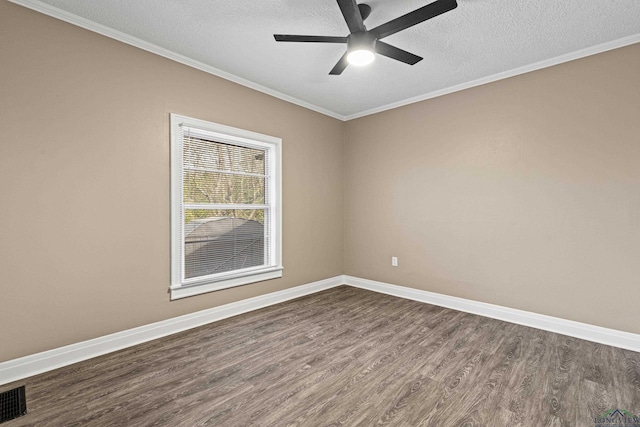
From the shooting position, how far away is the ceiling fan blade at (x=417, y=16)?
5.93ft

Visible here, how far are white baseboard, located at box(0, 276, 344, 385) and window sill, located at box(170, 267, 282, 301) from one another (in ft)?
0.69

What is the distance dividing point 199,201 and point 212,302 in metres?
1.11

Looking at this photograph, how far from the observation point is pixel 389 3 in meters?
2.22

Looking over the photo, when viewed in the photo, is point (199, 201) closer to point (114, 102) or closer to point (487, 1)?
point (114, 102)

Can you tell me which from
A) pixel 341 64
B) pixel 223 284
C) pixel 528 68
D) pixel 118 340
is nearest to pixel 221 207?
pixel 223 284

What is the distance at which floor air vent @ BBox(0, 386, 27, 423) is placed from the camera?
179cm

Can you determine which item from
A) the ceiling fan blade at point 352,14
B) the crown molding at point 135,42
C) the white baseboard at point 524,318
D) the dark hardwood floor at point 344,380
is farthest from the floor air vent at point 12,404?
the white baseboard at point 524,318

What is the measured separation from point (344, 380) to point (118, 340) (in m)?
1.99

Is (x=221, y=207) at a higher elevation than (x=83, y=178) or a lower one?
lower

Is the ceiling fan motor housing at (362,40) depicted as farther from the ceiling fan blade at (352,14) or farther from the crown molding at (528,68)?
the crown molding at (528,68)

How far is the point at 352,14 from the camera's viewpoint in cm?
199

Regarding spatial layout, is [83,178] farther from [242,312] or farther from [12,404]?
[242,312]

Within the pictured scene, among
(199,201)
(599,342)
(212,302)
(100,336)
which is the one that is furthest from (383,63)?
(100,336)

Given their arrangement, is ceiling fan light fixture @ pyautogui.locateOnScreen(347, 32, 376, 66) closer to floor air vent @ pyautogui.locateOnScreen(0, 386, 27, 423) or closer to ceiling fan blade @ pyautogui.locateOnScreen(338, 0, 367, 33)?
ceiling fan blade @ pyautogui.locateOnScreen(338, 0, 367, 33)
